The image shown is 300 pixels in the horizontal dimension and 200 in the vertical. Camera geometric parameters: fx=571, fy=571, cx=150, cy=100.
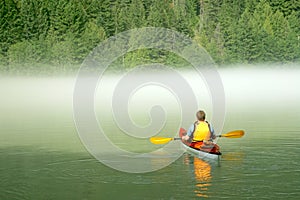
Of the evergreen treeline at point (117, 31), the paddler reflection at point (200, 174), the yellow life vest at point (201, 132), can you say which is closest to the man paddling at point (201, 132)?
the yellow life vest at point (201, 132)

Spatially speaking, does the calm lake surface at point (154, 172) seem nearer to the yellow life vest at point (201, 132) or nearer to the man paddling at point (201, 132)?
the man paddling at point (201, 132)

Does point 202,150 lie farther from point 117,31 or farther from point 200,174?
point 117,31

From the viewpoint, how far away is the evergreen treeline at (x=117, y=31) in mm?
84312

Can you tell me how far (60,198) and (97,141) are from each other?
29.6ft

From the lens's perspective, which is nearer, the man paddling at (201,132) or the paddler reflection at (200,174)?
the paddler reflection at (200,174)

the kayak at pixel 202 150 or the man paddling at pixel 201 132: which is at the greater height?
the man paddling at pixel 201 132

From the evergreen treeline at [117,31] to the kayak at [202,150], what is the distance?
2400 inches

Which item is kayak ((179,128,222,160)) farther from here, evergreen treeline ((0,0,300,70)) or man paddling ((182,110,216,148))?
evergreen treeline ((0,0,300,70))

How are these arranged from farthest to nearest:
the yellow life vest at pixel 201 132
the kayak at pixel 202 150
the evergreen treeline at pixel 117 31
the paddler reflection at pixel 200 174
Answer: the evergreen treeline at pixel 117 31
the yellow life vest at pixel 201 132
the kayak at pixel 202 150
the paddler reflection at pixel 200 174

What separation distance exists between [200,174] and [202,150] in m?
2.22

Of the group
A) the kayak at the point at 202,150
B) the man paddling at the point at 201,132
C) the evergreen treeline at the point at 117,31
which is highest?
the evergreen treeline at the point at 117,31

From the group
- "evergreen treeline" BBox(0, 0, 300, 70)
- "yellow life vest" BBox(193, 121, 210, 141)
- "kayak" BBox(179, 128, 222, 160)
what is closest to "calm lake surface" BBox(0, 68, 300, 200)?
"kayak" BBox(179, 128, 222, 160)

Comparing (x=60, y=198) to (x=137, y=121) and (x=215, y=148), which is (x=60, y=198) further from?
(x=137, y=121)

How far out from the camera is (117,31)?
94625mm
